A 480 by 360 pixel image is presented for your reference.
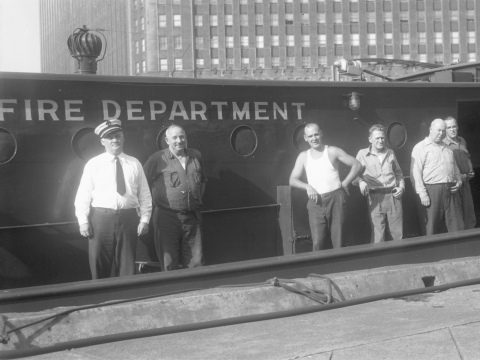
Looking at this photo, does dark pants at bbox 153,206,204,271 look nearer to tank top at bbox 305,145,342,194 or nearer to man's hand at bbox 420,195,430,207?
tank top at bbox 305,145,342,194

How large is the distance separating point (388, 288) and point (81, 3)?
24.7 ft

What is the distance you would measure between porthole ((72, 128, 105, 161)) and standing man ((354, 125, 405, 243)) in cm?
282

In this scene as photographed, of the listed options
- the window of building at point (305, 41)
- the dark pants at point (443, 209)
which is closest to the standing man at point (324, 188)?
the dark pants at point (443, 209)

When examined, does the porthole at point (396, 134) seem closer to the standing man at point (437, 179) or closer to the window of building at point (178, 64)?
the standing man at point (437, 179)

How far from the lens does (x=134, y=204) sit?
309 inches

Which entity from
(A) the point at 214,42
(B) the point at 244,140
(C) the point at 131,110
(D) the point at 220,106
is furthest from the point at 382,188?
(A) the point at 214,42

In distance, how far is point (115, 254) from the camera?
7797 mm

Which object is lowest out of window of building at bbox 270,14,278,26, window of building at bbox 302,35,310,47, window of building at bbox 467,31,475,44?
window of building at bbox 302,35,310,47

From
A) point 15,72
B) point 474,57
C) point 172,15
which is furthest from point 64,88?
point 474,57

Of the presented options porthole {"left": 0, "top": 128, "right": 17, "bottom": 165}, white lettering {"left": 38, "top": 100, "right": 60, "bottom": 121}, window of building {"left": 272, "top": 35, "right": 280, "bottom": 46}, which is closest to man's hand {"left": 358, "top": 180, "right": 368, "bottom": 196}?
white lettering {"left": 38, "top": 100, "right": 60, "bottom": 121}

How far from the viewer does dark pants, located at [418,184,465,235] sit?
973cm

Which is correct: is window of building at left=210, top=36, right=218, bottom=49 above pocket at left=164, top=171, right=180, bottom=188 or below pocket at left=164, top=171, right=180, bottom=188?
above

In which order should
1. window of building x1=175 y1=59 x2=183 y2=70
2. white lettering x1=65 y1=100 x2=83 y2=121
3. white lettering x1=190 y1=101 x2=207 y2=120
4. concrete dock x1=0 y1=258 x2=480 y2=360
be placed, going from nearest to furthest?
concrete dock x1=0 y1=258 x2=480 y2=360, white lettering x1=65 y1=100 x2=83 y2=121, white lettering x1=190 y1=101 x2=207 y2=120, window of building x1=175 y1=59 x2=183 y2=70

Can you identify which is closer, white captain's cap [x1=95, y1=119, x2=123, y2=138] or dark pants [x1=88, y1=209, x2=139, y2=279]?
dark pants [x1=88, y1=209, x2=139, y2=279]
